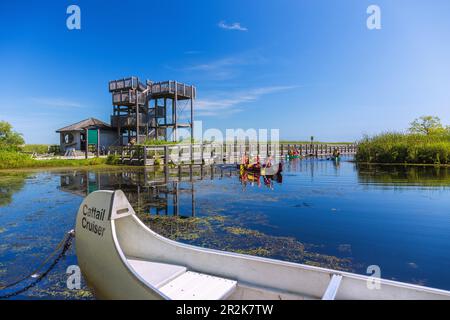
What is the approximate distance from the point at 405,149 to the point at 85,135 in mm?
35770

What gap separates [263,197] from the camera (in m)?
13.9

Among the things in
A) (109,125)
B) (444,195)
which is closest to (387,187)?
(444,195)

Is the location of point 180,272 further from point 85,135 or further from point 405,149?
point 405,149

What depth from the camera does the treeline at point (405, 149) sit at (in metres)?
30.7

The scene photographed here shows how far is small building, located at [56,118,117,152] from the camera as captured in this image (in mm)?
35062

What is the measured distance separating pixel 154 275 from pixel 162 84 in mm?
32269

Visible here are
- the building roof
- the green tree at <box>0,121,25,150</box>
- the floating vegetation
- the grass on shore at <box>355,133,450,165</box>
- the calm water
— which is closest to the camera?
the calm water

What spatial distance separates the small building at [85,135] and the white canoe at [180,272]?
3254 cm

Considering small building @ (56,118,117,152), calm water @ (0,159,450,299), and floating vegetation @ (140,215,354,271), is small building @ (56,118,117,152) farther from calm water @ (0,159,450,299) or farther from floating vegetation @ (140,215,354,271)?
floating vegetation @ (140,215,354,271)

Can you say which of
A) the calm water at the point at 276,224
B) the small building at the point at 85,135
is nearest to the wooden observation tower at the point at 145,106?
the small building at the point at 85,135

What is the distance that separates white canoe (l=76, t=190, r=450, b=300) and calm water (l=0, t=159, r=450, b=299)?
1.05m

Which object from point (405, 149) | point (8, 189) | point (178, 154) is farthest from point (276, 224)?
point (405, 149)

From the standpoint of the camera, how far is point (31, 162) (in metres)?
27.4

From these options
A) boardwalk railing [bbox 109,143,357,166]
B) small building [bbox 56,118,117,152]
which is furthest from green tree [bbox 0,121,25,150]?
boardwalk railing [bbox 109,143,357,166]
